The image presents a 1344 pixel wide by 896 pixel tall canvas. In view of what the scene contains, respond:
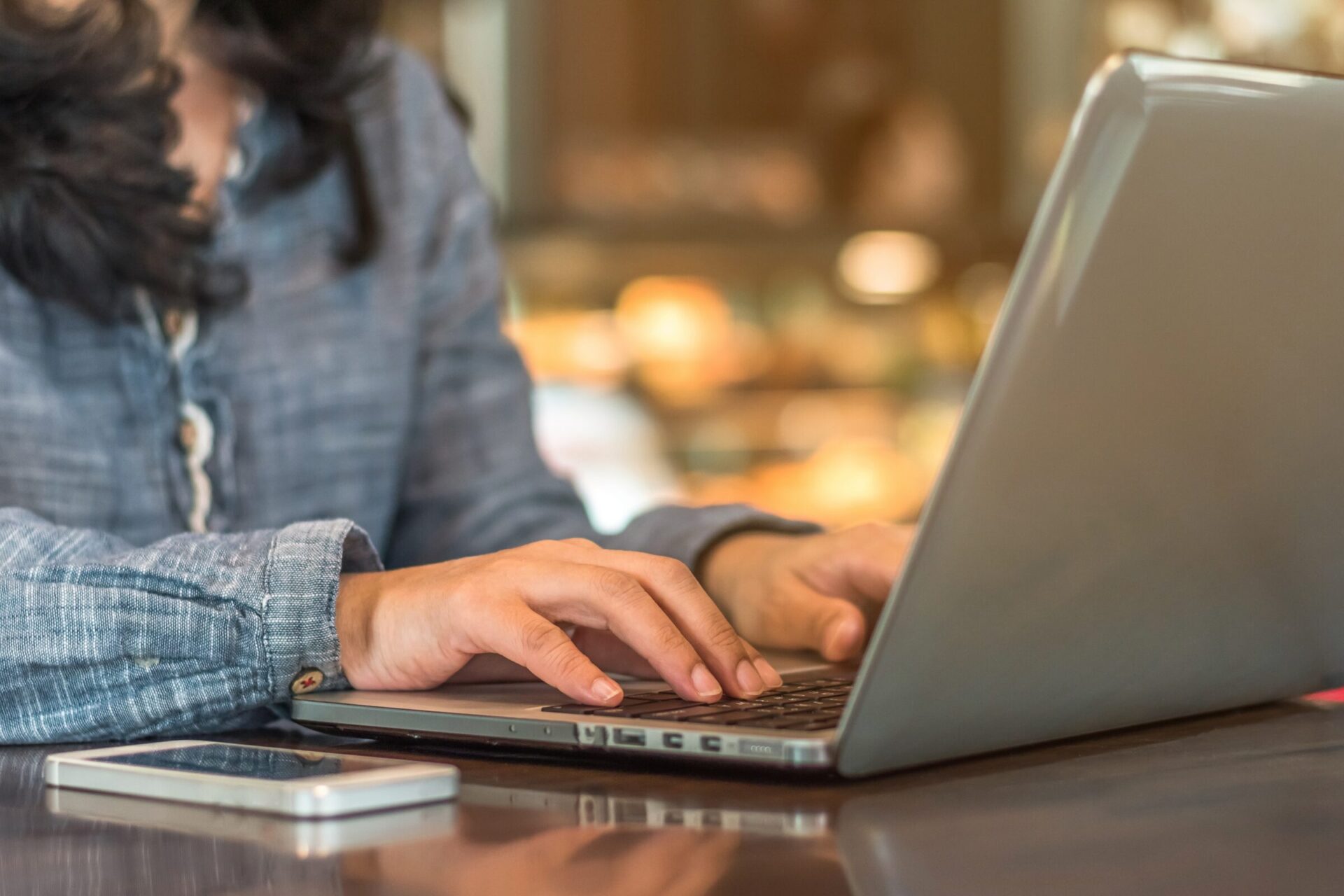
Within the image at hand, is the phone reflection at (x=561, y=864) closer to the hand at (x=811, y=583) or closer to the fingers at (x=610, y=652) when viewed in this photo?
the fingers at (x=610, y=652)

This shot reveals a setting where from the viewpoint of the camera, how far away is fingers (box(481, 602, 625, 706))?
1.92 feet

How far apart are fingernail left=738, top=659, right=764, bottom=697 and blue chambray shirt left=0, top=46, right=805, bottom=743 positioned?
17 centimetres

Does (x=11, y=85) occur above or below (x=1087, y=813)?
above

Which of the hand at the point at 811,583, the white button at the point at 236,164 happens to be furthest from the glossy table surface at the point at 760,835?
the white button at the point at 236,164

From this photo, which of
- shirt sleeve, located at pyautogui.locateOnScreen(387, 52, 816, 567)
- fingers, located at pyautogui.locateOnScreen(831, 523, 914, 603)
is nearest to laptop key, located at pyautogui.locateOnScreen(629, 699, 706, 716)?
fingers, located at pyautogui.locateOnScreen(831, 523, 914, 603)

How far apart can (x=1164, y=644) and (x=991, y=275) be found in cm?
276

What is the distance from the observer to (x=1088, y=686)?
0.54 meters

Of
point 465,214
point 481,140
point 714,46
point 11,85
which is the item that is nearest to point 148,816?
point 11,85

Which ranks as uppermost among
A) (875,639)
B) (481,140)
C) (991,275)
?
(875,639)

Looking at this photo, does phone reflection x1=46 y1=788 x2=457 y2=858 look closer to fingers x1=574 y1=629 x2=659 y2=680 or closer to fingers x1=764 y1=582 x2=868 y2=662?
fingers x1=574 y1=629 x2=659 y2=680

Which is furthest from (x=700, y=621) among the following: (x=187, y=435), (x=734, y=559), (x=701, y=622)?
(x=187, y=435)

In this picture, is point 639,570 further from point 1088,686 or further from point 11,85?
point 11,85

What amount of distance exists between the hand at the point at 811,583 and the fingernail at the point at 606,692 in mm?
203

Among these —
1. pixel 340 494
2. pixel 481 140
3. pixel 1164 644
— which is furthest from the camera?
pixel 481 140
